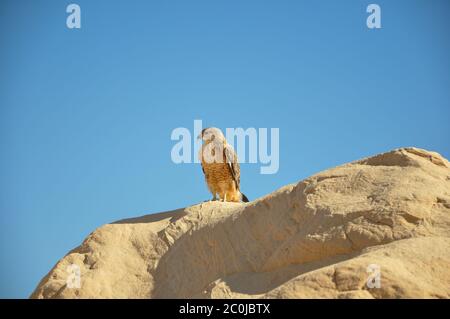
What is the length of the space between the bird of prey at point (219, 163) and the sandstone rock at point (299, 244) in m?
3.23

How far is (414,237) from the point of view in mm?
7332

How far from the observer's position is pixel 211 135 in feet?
45.7

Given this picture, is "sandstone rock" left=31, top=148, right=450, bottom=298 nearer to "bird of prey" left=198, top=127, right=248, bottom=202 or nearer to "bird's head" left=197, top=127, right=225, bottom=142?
"bird of prey" left=198, top=127, right=248, bottom=202

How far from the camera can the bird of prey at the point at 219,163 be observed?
45.6ft

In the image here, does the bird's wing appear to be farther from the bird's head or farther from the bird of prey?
the bird's head

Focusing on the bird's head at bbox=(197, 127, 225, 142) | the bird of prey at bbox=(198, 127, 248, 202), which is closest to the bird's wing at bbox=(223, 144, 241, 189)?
the bird of prey at bbox=(198, 127, 248, 202)

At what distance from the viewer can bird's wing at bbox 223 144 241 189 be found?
45.6 feet

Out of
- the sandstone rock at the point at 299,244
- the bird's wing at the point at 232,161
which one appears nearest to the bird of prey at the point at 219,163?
the bird's wing at the point at 232,161

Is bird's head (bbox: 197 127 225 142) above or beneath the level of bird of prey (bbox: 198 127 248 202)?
above

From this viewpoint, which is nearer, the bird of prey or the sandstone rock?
the sandstone rock

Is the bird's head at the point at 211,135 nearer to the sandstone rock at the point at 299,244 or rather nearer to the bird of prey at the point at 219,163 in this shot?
the bird of prey at the point at 219,163

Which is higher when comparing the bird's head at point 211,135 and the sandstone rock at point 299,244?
the bird's head at point 211,135

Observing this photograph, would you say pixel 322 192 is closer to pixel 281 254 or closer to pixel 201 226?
pixel 281 254

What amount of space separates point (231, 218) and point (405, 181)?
113 inches
